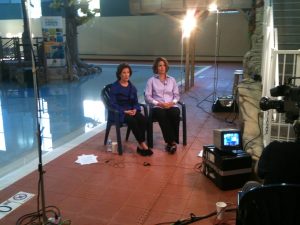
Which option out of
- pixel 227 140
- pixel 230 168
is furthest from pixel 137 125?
pixel 230 168

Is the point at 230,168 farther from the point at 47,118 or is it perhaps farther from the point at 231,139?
the point at 47,118

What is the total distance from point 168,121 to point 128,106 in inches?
20.4

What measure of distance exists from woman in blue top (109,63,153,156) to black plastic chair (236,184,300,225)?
2692 millimetres

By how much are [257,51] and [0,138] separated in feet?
14.6

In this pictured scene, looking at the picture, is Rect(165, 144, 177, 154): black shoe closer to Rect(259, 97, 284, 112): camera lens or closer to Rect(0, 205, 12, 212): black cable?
Rect(0, 205, 12, 212): black cable

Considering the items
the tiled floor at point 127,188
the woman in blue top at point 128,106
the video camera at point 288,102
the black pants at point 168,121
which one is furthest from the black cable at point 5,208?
the video camera at point 288,102

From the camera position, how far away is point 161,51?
16.2m

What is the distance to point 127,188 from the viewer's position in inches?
124

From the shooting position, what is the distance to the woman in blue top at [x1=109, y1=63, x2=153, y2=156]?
158 inches

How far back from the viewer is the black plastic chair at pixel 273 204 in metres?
1.28

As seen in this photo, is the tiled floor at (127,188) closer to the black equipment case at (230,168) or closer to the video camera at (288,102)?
the black equipment case at (230,168)

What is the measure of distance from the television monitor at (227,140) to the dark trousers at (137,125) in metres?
1.06

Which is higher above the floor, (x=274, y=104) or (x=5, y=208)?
(x=274, y=104)

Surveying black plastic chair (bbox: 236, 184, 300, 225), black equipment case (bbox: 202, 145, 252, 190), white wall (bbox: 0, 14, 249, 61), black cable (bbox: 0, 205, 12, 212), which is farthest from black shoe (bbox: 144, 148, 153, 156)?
white wall (bbox: 0, 14, 249, 61)
